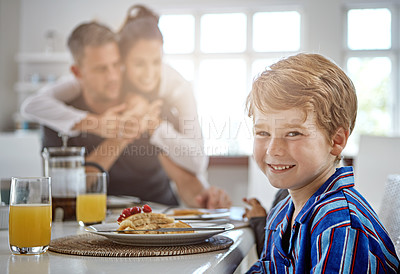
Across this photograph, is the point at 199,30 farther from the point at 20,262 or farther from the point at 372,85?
Result: the point at 20,262

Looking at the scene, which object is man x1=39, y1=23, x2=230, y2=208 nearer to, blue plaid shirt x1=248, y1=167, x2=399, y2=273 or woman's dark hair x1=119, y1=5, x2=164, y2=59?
woman's dark hair x1=119, y1=5, x2=164, y2=59

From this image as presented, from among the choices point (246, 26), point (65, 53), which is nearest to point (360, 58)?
point (246, 26)

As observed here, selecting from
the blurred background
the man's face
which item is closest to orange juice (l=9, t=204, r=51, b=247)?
the man's face

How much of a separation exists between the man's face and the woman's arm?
66 mm

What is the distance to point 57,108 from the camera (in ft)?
9.91

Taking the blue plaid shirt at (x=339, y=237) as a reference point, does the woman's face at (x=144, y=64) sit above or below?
above

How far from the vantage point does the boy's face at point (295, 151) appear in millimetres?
925

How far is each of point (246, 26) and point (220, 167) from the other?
8.32ft

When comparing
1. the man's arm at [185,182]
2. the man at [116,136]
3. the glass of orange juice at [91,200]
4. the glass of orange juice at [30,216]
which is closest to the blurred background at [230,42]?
the man at [116,136]

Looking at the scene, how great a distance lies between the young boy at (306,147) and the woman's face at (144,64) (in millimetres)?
1993

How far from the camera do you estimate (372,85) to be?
544 cm

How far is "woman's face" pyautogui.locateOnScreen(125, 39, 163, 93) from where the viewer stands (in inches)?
117

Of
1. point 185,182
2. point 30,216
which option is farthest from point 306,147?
point 185,182

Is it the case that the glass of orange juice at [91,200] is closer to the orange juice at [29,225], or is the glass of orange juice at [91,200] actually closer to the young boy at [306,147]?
the orange juice at [29,225]
